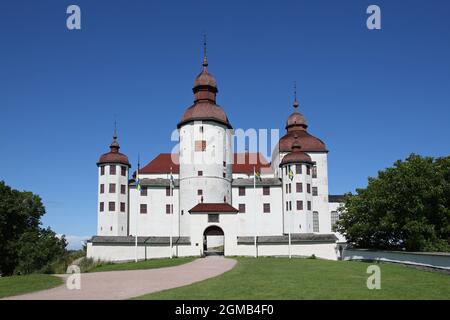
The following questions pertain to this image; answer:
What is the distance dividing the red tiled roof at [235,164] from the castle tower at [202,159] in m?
5.26

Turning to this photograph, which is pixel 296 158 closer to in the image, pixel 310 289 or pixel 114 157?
pixel 114 157

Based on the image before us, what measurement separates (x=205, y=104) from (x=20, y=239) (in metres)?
25.9

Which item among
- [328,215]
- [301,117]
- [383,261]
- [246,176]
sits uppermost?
[301,117]

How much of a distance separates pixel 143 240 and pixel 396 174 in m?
26.4

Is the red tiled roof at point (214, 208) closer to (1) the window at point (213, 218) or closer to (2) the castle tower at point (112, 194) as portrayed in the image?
(1) the window at point (213, 218)

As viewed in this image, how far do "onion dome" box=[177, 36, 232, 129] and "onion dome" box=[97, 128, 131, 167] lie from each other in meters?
7.69

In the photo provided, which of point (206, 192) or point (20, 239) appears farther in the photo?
point (206, 192)

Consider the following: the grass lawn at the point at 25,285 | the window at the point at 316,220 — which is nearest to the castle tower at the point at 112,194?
the window at the point at 316,220

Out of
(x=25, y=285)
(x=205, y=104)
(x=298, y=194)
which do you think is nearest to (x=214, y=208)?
(x=298, y=194)

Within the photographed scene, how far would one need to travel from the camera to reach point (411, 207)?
38.1 m

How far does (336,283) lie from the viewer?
19.5 m
